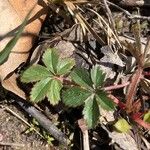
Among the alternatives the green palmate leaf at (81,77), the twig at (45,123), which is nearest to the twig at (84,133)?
the twig at (45,123)

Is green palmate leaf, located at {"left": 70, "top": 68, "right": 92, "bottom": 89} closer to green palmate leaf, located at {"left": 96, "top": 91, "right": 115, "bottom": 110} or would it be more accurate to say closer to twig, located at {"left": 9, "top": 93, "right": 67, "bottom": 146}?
green palmate leaf, located at {"left": 96, "top": 91, "right": 115, "bottom": 110}

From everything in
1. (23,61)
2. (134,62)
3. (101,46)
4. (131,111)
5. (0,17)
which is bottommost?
(131,111)

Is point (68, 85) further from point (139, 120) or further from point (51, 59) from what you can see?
point (139, 120)

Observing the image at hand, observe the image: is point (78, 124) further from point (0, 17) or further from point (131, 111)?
point (0, 17)

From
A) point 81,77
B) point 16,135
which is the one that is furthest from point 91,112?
point 16,135

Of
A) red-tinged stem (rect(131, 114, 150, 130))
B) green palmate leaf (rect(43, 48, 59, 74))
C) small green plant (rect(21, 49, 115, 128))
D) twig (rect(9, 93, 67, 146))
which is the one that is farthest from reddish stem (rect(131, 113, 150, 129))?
green palmate leaf (rect(43, 48, 59, 74))

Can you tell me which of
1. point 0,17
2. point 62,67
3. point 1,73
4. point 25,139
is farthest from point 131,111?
point 0,17
